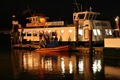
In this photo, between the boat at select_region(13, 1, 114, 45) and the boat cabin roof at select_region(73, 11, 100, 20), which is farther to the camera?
the boat cabin roof at select_region(73, 11, 100, 20)

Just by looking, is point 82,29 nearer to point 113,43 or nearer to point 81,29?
point 81,29

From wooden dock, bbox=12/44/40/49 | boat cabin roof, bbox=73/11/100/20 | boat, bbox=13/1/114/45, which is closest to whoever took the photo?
boat, bbox=13/1/114/45

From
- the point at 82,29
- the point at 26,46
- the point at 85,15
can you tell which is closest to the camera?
the point at 82,29

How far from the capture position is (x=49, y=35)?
44.7 meters

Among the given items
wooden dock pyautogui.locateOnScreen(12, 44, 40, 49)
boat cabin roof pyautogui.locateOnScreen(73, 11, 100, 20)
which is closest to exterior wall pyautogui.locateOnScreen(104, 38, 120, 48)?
boat cabin roof pyautogui.locateOnScreen(73, 11, 100, 20)

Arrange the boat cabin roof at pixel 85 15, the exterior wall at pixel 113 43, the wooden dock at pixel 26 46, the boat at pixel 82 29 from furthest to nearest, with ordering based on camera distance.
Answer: the wooden dock at pixel 26 46
the boat cabin roof at pixel 85 15
the boat at pixel 82 29
the exterior wall at pixel 113 43

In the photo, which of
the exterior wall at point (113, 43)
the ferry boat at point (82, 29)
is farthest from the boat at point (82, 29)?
the exterior wall at point (113, 43)

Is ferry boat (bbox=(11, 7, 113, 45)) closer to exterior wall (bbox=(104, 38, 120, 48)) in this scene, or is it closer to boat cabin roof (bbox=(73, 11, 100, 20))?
boat cabin roof (bbox=(73, 11, 100, 20))

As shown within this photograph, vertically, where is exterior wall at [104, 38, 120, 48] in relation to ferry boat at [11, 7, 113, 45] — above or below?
below

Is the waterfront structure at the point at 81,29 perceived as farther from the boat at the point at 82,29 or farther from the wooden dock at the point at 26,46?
the wooden dock at the point at 26,46

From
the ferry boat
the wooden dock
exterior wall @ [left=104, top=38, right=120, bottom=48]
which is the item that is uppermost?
the ferry boat

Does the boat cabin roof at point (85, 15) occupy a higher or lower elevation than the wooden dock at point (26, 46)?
higher

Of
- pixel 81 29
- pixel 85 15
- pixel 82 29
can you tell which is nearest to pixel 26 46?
pixel 81 29

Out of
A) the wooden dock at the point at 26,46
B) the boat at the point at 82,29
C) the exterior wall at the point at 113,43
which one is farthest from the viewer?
the wooden dock at the point at 26,46
